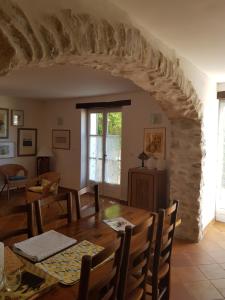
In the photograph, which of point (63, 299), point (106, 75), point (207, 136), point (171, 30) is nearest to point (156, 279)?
point (63, 299)

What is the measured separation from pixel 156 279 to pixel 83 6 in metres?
1.91

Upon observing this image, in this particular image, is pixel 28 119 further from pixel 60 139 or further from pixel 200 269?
pixel 200 269

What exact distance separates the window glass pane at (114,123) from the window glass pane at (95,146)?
372mm

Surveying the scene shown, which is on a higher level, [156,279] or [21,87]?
[21,87]

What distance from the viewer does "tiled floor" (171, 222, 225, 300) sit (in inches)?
96.7

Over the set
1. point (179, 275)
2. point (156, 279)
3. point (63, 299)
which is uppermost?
point (63, 299)

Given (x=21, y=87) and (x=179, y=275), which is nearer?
(x=179, y=275)

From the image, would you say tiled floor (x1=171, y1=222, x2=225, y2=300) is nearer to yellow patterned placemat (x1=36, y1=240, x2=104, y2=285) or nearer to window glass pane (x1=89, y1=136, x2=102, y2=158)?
yellow patterned placemat (x1=36, y1=240, x2=104, y2=285)

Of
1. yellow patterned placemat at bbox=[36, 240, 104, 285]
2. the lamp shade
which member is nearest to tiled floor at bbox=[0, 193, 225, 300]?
yellow patterned placemat at bbox=[36, 240, 104, 285]

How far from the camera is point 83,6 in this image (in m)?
1.58

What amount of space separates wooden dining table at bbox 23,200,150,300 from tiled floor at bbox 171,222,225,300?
0.87m

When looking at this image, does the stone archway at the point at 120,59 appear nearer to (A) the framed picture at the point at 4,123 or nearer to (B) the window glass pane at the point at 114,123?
(B) the window glass pane at the point at 114,123

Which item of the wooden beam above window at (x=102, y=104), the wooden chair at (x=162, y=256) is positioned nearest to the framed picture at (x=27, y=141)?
the wooden beam above window at (x=102, y=104)

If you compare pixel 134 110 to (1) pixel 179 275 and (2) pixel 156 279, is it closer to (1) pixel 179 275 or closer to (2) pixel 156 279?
(1) pixel 179 275
